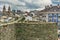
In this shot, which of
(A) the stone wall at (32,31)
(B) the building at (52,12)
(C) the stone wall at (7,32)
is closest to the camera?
(A) the stone wall at (32,31)

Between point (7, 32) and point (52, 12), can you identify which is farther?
point (52, 12)

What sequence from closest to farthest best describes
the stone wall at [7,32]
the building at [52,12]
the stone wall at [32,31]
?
the stone wall at [32,31] → the stone wall at [7,32] → the building at [52,12]

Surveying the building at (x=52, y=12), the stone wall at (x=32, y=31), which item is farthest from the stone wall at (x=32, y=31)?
the building at (x=52, y=12)

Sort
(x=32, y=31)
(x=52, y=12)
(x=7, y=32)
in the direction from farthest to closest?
(x=52, y=12)
(x=7, y=32)
(x=32, y=31)

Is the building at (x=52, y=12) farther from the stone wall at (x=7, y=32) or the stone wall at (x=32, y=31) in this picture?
the stone wall at (x=32, y=31)

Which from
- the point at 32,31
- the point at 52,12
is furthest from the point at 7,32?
the point at 52,12

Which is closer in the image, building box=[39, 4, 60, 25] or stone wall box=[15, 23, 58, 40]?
stone wall box=[15, 23, 58, 40]

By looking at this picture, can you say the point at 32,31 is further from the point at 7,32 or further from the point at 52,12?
the point at 52,12

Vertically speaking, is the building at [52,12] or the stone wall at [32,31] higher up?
the stone wall at [32,31]

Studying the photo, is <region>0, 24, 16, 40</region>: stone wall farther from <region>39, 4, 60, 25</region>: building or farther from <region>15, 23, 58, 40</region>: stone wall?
<region>39, 4, 60, 25</region>: building

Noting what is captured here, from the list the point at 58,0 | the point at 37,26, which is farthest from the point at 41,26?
the point at 58,0

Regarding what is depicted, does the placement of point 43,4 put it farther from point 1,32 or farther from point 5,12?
point 1,32

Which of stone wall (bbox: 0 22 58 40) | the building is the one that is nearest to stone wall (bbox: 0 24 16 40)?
stone wall (bbox: 0 22 58 40)

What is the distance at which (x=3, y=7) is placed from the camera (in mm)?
11461
